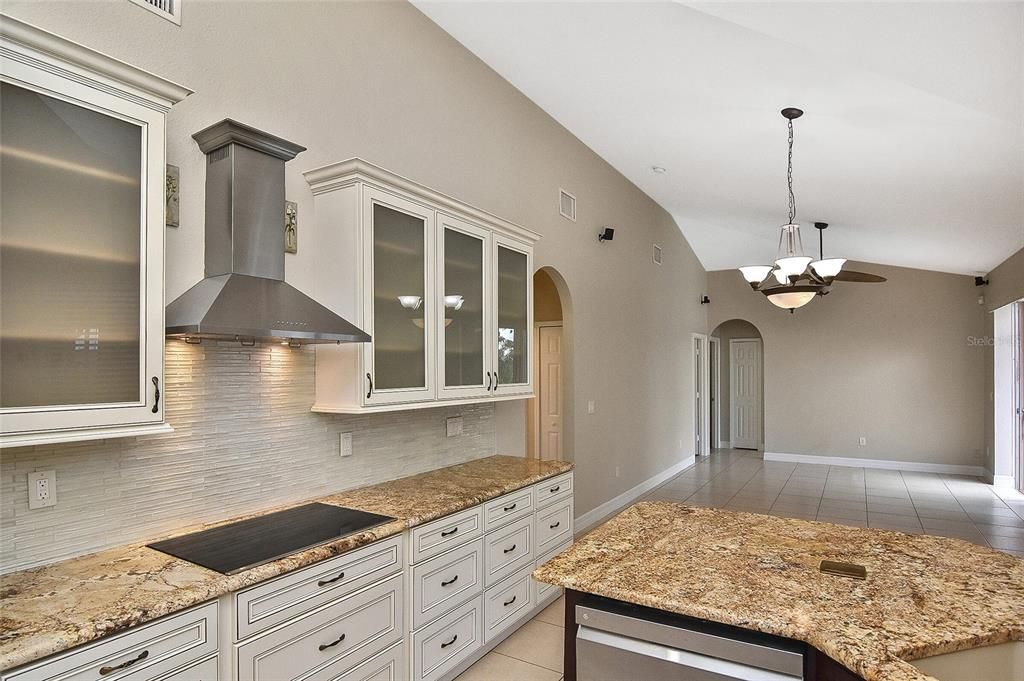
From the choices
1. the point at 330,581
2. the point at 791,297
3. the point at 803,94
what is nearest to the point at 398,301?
the point at 330,581

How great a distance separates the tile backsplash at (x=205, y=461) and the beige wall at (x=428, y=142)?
0.43 meters

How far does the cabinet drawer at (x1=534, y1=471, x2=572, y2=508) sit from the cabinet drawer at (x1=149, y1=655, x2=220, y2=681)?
2.11 meters

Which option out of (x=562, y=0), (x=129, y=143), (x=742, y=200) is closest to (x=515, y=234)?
(x=562, y=0)

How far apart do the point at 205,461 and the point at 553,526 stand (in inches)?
87.1

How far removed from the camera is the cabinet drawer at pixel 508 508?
327 centimetres

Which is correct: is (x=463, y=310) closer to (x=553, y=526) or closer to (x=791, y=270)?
(x=553, y=526)

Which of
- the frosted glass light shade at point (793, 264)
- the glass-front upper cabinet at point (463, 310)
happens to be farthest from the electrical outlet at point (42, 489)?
the frosted glass light shade at point (793, 264)

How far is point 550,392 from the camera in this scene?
6816 mm

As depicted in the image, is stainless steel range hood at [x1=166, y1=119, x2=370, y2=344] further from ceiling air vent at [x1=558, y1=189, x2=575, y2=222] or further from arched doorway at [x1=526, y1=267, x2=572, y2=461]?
arched doorway at [x1=526, y1=267, x2=572, y2=461]

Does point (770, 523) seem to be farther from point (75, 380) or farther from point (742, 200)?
point (742, 200)

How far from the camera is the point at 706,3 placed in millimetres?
2816

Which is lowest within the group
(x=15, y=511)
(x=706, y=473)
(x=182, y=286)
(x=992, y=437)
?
(x=706, y=473)

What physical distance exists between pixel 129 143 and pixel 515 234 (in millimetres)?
2454

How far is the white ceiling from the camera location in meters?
2.70
